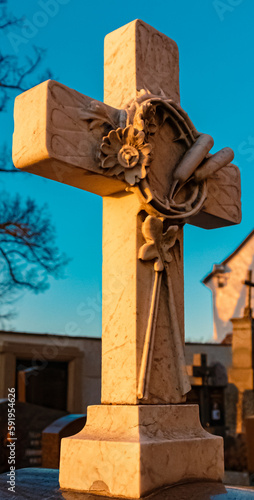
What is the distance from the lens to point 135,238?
3.00 m

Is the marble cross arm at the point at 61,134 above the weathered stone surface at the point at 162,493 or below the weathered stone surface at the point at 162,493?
above

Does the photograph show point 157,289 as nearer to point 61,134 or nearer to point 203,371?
point 61,134

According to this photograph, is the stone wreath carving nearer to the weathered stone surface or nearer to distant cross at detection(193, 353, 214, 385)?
the weathered stone surface

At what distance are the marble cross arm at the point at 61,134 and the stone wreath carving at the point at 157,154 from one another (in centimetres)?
3

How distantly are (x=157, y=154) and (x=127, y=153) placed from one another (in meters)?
0.32

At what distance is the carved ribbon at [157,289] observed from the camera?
2.88 meters

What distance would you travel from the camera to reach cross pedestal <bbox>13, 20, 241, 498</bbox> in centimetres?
272

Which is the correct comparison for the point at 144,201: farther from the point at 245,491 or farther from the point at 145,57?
the point at 245,491

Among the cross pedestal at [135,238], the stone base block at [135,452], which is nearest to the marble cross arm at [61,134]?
the cross pedestal at [135,238]

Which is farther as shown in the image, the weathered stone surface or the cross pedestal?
the cross pedestal

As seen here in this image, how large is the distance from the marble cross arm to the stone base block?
3.79ft

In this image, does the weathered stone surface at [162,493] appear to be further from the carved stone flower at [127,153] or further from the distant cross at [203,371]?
the distant cross at [203,371]

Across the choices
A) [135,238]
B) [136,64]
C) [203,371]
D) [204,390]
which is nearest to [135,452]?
[135,238]

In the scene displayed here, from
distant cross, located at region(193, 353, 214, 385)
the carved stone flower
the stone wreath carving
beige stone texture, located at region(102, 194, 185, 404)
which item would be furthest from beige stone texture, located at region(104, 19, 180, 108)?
distant cross, located at region(193, 353, 214, 385)
